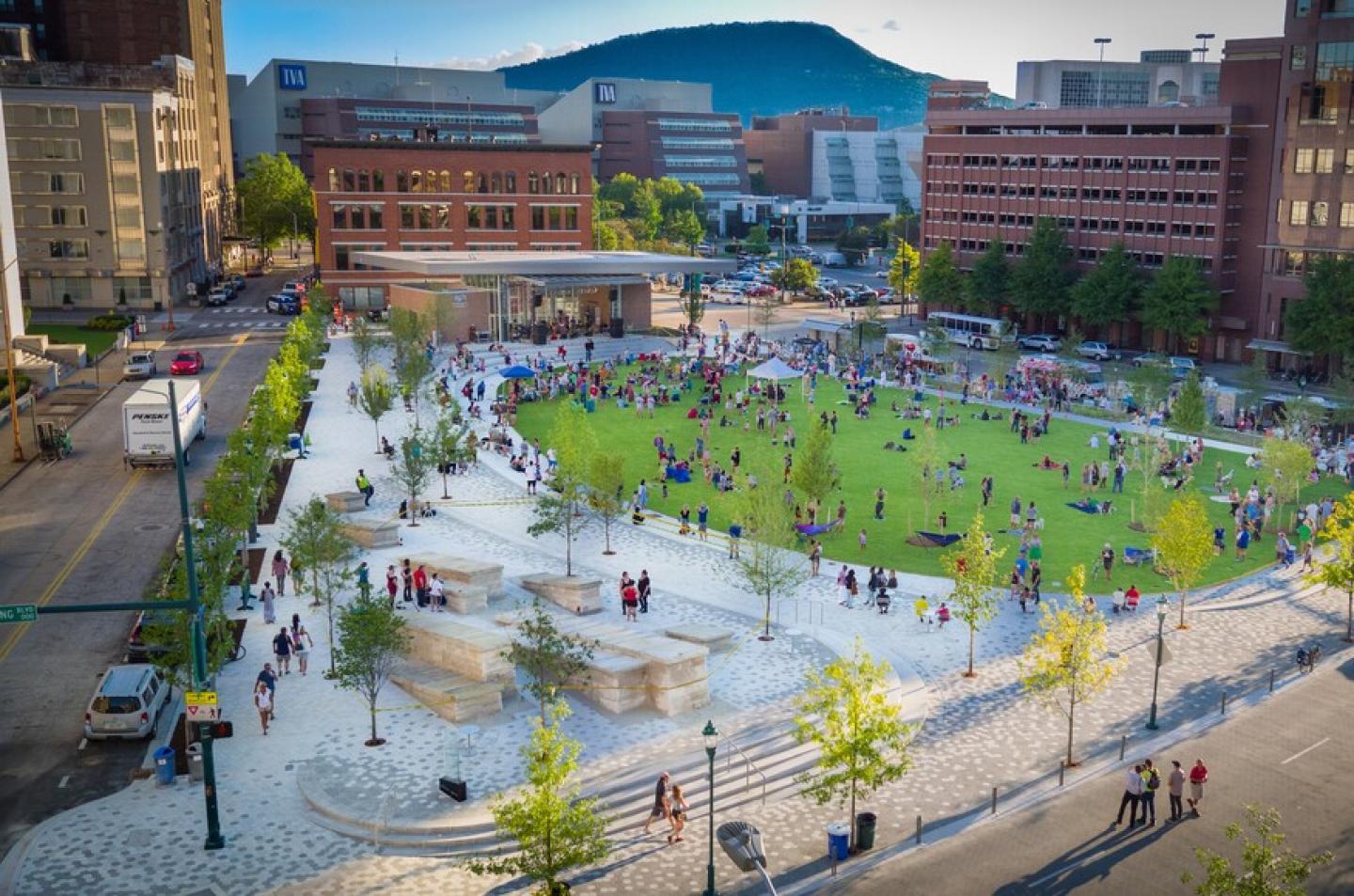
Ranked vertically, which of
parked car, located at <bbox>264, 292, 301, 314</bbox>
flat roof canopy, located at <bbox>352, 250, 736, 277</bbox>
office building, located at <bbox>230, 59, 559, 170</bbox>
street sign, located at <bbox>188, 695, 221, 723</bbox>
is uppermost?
office building, located at <bbox>230, 59, 559, 170</bbox>

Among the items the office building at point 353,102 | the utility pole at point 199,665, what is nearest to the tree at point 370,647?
the utility pole at point 199,665

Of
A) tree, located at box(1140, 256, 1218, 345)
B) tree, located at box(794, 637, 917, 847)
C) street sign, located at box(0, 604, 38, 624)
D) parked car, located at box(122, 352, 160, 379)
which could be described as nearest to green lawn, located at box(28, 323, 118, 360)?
parked car, located at box(122, 352, 160, 379)

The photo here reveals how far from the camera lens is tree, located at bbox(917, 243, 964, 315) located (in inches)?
4104

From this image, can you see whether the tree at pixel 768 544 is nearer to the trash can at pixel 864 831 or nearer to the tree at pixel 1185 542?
the tree at pixel 1185 542

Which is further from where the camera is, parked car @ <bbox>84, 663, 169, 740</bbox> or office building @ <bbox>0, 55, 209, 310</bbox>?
office building @ <bbox>0, 55, 209, 310</bbox>

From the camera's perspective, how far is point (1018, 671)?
32.8 meters

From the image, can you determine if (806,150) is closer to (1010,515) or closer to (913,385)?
(913,385)

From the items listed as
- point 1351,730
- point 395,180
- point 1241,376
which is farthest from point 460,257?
point 1351,730

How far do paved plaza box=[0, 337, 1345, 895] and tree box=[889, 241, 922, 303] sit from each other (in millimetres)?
72149

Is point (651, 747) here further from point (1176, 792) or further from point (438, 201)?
point (438, 201)

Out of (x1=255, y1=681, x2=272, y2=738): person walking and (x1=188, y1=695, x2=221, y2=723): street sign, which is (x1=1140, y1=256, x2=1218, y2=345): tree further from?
(x1=188, y1=695, x2=221, y2=723): street sign

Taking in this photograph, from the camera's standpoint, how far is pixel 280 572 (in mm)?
38094

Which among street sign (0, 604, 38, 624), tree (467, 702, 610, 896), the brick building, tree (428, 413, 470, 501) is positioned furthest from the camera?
the brick building

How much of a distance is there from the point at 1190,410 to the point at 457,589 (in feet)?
120
